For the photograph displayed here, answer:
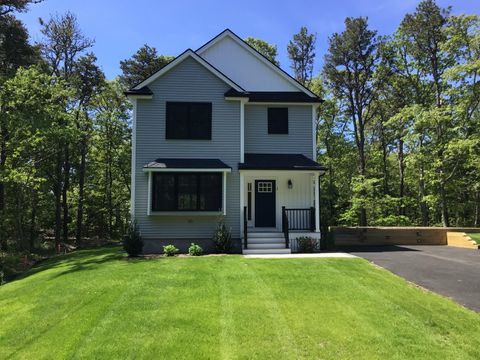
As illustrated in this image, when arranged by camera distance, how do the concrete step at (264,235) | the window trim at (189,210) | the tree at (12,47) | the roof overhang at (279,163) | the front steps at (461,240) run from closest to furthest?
the window trim at (189,210)
the concrete step at (264,235)
the roof overhang at (279,163)
the front steps at (461,240)
the tree at (12,47)

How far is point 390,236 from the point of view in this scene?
17906mm

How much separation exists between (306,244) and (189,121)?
6.60m

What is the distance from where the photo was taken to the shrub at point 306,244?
14.3m

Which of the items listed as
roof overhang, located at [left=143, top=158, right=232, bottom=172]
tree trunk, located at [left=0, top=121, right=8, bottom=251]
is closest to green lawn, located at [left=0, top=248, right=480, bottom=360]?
roof overhang, located at [left=143, top=158, right=232, bottom=172]

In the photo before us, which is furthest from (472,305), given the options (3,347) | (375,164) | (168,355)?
(375,164)

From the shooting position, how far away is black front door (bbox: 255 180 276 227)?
16.1m

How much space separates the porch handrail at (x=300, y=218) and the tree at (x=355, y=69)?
10.1 meters

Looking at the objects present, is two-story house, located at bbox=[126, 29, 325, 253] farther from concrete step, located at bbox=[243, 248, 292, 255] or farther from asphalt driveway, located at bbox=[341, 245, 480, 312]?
asphalt driveway, located at bbox=[341, 245, 480, 312]

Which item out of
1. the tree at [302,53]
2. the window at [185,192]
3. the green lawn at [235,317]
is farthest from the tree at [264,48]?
the green lawn at [235,317]

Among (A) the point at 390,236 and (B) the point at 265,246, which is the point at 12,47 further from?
(A) the point at 390,236

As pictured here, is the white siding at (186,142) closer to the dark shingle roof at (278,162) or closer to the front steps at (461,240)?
the dark shingle roof at (278,162)

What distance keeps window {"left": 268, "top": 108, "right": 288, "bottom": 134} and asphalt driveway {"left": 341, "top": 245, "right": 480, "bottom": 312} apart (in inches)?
245

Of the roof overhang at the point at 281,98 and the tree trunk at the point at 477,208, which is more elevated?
the roof overhang at the point at 281,98

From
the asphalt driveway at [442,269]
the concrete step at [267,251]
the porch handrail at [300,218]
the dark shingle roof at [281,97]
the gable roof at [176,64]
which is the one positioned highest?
the gable roof at [176,64]
